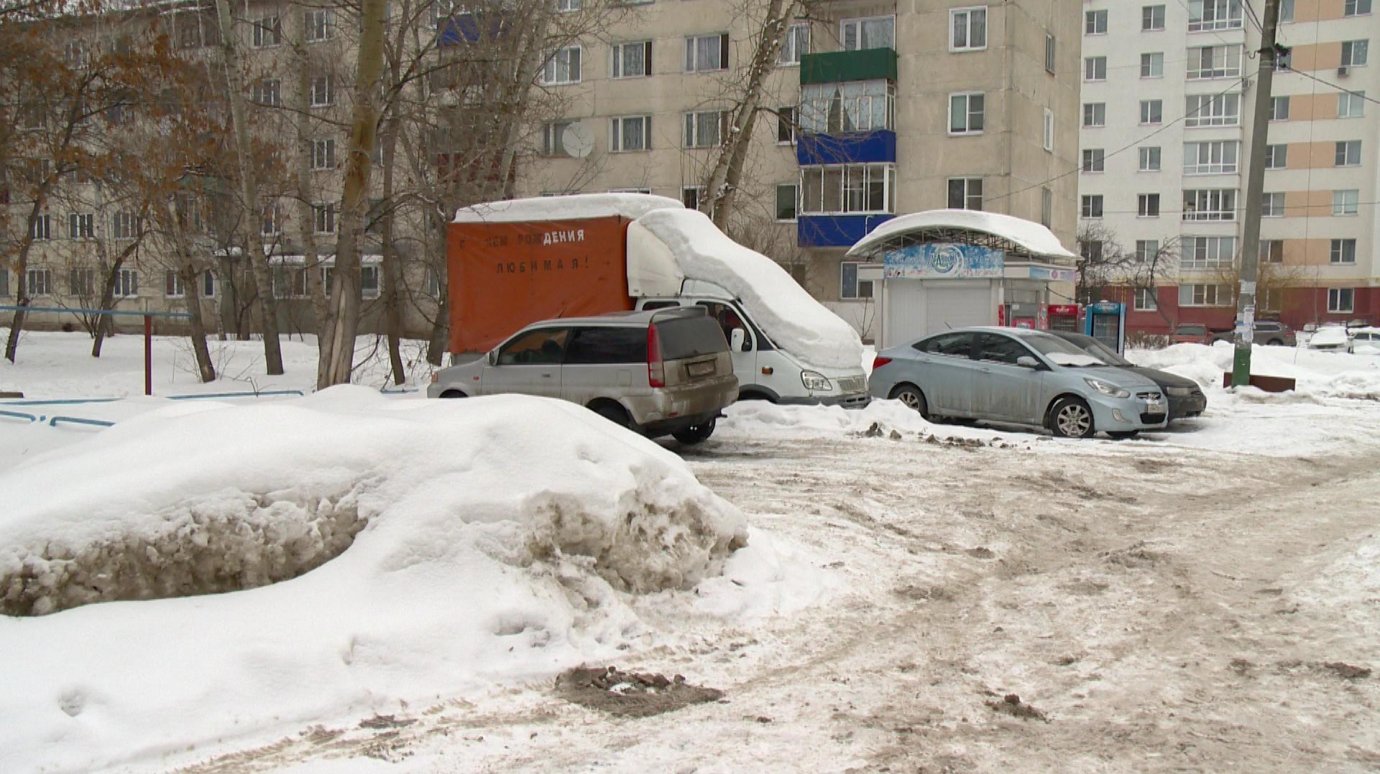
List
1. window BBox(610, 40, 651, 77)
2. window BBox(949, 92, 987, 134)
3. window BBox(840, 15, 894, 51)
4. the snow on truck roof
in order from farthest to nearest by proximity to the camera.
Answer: window BBox(610, 40, 651, 77) < window BBox(840, 15, 894, 51) < window BBox(949, 92, 987, 134) < the snow on truck roof

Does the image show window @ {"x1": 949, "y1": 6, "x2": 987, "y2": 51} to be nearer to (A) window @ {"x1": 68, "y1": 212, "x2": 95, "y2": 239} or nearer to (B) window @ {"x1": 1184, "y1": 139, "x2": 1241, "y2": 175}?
(A) window @ {"x1": 68, "y1": 212, "x2": 95, "y2": 239}

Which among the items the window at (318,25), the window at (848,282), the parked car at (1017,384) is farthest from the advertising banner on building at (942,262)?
the window at (848,282)

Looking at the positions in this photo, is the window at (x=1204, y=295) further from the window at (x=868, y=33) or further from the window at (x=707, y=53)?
the window at (x=707, y=53)

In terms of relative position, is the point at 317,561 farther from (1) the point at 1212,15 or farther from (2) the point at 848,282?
(1) the point at 1212,15

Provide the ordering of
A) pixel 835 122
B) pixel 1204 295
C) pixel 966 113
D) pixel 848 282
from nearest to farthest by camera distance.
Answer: pixel 835 122 < pixel 966 113 < pixel 848 282 < pixel 1204 295

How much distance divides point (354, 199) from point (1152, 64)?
63182 mm

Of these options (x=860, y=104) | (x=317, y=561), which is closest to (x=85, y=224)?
(x=860, y=104)

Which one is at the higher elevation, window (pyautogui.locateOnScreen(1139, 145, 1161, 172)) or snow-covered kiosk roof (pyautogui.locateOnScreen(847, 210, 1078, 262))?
window (pyautogui.locateOnScreen(1139, 145, 1161, 172))

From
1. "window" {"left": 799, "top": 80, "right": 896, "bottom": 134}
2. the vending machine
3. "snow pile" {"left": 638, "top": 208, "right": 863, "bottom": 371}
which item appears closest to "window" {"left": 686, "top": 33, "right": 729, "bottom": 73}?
"window" {"left": 799, "top": 80, "right": 896, "bottom": 134}

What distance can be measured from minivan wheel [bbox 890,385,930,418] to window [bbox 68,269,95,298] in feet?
107

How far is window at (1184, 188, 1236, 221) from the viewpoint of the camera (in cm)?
6606

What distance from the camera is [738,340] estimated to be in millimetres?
15781

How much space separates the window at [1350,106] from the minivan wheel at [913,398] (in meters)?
60.3

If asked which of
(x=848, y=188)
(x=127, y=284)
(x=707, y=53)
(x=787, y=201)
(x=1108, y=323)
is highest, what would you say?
(x=707, y=53)
